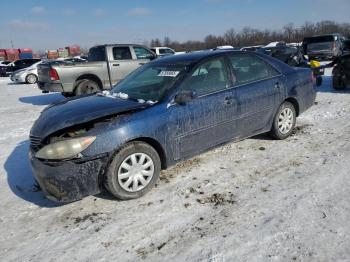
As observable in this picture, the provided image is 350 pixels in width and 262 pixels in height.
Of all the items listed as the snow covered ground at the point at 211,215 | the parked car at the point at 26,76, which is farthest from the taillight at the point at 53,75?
the parked car at the point at 26,76

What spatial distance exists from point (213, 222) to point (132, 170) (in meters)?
1.09

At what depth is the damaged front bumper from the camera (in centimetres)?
346

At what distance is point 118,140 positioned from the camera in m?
3.61

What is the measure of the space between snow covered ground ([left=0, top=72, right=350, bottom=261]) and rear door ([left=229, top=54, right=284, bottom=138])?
459 mm

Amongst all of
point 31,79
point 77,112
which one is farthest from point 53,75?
point 31,79

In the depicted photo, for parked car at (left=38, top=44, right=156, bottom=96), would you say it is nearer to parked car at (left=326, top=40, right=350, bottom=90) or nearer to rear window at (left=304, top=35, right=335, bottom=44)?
parked car at (left=326, top=40, right=350, bottom=90)

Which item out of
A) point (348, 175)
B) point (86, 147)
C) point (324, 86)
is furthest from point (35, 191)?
point (324, 86)

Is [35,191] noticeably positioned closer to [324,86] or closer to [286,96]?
[286,96]

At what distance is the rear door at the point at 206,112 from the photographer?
412cm

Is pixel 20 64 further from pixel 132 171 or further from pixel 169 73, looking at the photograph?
pixel 132 171

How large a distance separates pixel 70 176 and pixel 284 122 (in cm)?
358

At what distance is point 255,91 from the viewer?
4.91 m

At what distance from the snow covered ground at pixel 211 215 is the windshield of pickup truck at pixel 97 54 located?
6.46 meters

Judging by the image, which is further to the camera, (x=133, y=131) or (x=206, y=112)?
(x=206, y=112)
